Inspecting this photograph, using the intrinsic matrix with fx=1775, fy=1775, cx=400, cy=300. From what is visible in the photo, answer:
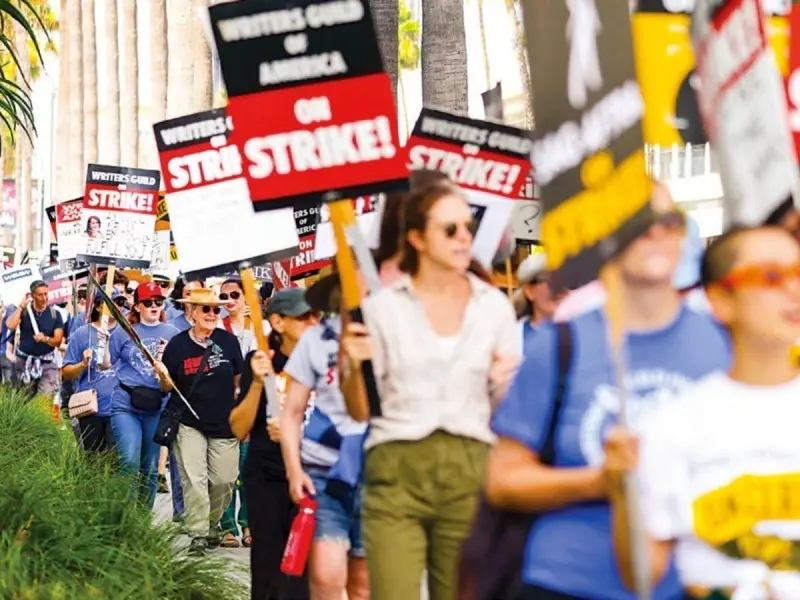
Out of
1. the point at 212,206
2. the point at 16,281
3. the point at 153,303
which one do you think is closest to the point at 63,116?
the point at 16,281

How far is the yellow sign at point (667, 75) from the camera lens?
14.7ft

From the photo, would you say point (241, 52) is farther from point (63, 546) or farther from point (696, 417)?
point (696, 417)

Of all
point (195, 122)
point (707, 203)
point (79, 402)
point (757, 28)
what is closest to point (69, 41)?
point (707, 203)

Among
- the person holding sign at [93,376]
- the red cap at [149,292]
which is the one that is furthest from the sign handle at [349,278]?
the red cap at [149,292]

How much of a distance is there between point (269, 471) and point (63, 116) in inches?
1920

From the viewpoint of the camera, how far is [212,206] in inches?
367

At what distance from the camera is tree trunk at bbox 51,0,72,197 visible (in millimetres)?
51656

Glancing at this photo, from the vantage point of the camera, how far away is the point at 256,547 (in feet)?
27.1

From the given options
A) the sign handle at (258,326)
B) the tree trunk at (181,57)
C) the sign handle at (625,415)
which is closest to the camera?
the sign handle at (625,415)

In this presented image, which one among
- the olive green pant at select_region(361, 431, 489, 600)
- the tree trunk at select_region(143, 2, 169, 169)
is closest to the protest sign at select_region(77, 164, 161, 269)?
the olive green pant at select_region(361, 431, 489, 600)

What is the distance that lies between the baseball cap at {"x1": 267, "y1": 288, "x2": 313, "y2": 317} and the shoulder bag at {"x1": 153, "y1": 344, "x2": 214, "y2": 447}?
3581mm

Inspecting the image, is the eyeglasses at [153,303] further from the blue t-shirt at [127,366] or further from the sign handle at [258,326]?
the sign handle at [258,326]

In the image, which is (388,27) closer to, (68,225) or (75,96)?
(68,225)

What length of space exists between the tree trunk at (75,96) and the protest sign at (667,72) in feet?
152
